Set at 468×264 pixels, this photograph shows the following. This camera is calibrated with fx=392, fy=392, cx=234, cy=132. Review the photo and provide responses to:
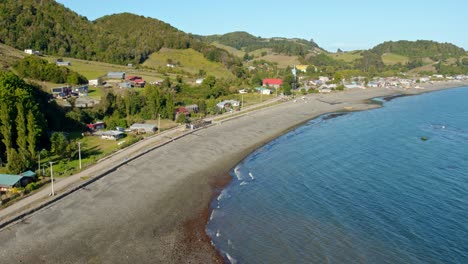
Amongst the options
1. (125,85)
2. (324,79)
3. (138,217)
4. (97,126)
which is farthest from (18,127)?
(324,79)

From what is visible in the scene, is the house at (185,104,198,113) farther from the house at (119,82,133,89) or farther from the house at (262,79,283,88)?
the house at (262,79,283,88)

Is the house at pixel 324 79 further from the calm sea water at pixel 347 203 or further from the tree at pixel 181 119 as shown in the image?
the tree at pixel 181 119

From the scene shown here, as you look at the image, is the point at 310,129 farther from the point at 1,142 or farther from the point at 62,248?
the point at 62,248

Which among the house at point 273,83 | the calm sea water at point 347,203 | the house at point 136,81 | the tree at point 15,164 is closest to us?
the calm sea water at point 347,203

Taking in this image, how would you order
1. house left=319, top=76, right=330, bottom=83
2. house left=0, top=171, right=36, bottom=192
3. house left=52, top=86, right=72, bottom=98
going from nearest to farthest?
house left=0, top=171, right=36, bottom=192
house left=52, top=86, right=72, bottom=98
house left=319, top=76, right=330, bottom=83

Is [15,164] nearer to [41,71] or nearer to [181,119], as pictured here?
[181,119]

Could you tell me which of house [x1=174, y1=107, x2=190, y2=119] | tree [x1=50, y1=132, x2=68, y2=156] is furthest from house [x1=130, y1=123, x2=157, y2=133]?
tree [x1=50, y1=132, x2=68, y2=156]

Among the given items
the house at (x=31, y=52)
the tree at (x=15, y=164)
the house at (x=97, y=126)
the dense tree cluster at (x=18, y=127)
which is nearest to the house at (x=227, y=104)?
the house at (x=97, y=126)
